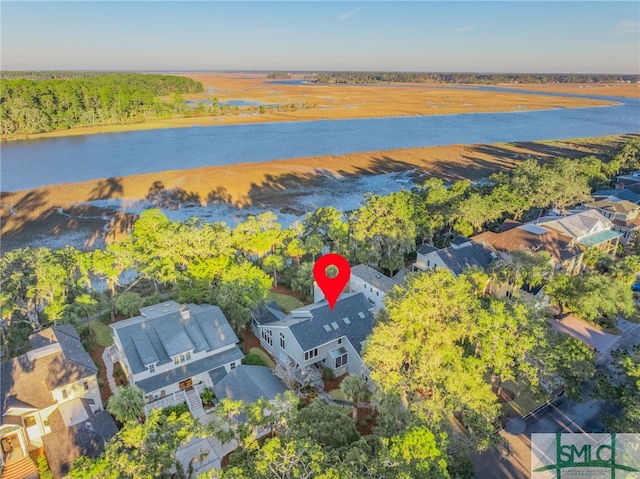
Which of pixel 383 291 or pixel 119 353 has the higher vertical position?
pixel 383 291

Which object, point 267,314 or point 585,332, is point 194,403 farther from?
point 585,332

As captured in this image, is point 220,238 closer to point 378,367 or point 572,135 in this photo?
point 378,367

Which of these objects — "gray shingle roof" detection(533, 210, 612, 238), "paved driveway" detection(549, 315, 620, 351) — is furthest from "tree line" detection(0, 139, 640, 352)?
"gray shingle roof" detection(533, 210, 612, 238)

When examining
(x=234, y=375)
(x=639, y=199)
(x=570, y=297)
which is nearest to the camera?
(x=234, y=375)

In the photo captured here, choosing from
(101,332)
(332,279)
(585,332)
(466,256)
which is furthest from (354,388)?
(101,332)

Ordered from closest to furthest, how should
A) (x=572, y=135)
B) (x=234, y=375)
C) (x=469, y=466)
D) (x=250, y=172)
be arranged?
(x=469, y=466) → (x=234, y=375) → (x=250, y=172) → (x=572, y=135)

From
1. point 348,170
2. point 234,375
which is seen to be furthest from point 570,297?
point 348,170

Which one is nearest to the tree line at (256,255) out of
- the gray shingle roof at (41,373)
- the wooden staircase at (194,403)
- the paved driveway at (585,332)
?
the paved driveway at (585,332)
